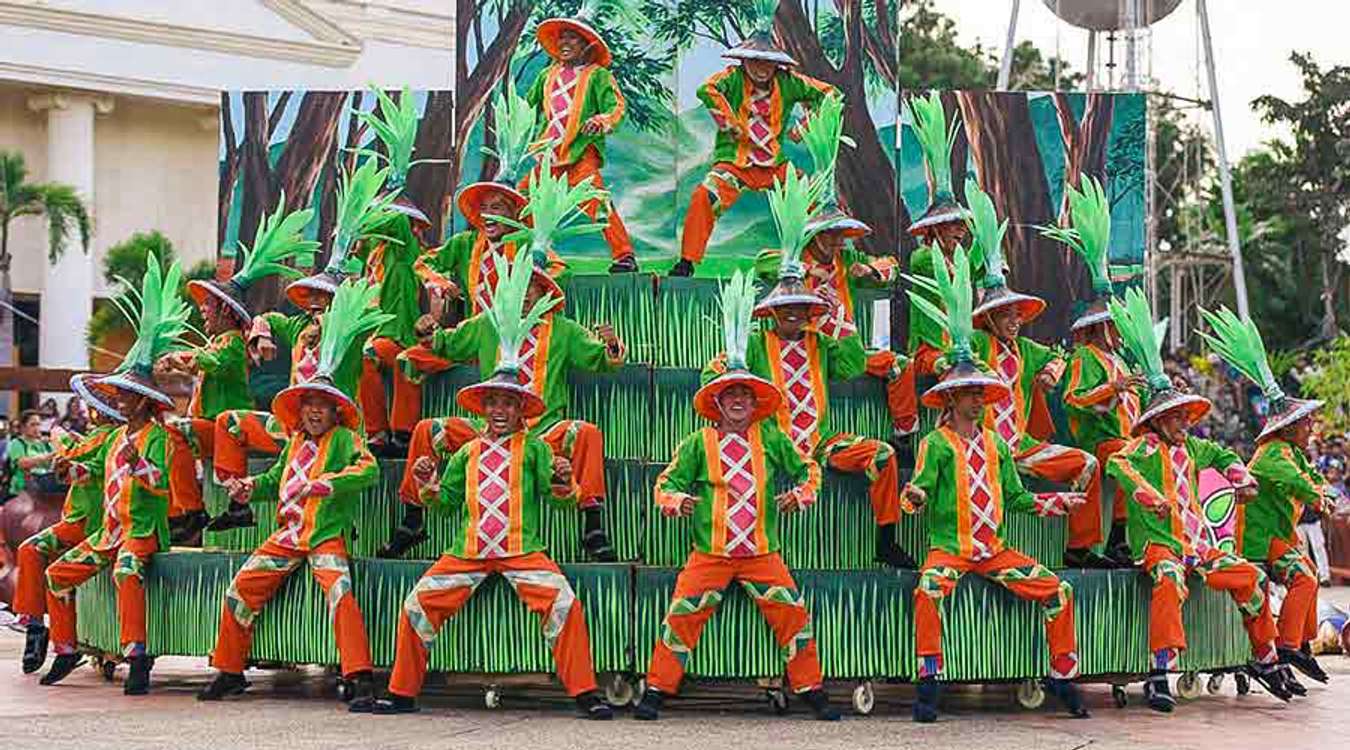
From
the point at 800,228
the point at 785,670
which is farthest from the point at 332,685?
the point at 800,228

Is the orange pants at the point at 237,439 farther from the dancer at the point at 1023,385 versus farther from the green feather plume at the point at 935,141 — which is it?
the green feather plume at the point at 935,141

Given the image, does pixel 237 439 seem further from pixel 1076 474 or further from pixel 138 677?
pixel 1076 474

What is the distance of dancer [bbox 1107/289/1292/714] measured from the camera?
989 centimetres

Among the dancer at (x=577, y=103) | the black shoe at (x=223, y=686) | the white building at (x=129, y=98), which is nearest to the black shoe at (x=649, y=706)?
the black shoe at (x=223, y=686)

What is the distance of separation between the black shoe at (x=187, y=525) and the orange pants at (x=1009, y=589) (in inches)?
140

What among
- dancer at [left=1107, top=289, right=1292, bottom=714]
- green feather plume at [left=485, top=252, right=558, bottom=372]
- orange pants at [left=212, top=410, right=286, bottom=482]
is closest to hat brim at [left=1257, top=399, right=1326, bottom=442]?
dancer at [left=1107, top=289, right=1292, bottom=714]

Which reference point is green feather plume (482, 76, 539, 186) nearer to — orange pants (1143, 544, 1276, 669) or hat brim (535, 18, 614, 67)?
hat brim (535, 18, 614, 67)

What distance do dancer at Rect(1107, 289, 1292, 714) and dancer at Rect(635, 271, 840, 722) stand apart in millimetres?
1571

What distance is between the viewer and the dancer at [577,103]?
37.5 ft

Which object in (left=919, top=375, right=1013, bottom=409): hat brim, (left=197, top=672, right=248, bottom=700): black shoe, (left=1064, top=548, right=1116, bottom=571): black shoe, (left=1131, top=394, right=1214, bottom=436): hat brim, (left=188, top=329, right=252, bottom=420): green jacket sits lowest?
(left=197, top=672, right=248, bottom=700): black shoe

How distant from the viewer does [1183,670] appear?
10102mm

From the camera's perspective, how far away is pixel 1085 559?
34.8 feet

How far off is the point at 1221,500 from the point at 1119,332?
2626 mm

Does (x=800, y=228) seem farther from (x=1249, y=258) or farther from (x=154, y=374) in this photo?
(x=1249, y=258)
